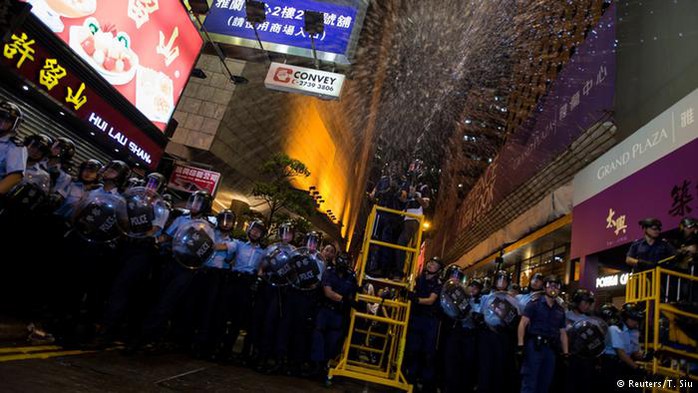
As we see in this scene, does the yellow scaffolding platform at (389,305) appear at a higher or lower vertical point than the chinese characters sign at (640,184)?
lower

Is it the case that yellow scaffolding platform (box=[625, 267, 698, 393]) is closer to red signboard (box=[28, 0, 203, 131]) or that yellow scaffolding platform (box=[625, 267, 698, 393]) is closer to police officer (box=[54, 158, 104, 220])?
police officer (box=[54, 158, 104, 220])

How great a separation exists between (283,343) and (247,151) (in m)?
14.6

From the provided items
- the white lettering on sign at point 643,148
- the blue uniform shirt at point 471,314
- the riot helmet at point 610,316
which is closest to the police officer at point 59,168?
the blue uniform shirt at point 471,314

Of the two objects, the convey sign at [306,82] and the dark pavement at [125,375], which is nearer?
the dark pavement at [125,375]

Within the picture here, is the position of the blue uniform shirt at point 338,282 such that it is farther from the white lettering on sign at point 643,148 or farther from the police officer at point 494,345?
the white lettering on sign at point 643,148

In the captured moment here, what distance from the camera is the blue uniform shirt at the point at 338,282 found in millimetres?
5984

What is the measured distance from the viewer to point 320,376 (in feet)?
18.7

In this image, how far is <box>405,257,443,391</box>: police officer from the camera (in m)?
6.09

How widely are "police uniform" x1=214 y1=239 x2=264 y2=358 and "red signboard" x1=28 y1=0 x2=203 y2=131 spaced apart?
5.95 m

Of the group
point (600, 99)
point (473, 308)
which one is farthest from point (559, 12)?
point (473, 308)

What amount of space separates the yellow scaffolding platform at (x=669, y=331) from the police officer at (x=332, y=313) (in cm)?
381

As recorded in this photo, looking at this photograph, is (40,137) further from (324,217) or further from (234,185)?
(324,217)

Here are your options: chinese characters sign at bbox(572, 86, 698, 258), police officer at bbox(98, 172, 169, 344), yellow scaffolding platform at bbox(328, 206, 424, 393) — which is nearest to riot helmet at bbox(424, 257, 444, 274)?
yellow scaffolding platform at bbox(328, 206, 424, 393)

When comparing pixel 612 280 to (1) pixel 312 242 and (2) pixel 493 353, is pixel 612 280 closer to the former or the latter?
(2) pixel 493 353
